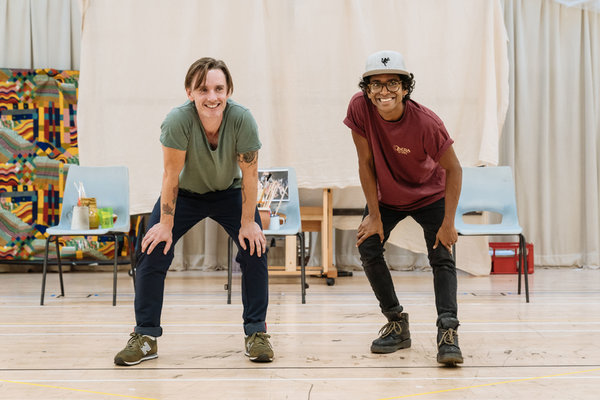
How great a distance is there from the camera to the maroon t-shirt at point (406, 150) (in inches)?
84.5

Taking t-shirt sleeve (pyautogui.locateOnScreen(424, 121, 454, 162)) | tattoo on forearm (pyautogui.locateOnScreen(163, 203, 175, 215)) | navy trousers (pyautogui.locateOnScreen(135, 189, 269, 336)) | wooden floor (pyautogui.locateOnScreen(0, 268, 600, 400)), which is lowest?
wooden floor (pyautogui.locateOnScreen(0, 268, 600, 400))

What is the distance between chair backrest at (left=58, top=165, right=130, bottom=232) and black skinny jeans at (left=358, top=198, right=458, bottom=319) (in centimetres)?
186

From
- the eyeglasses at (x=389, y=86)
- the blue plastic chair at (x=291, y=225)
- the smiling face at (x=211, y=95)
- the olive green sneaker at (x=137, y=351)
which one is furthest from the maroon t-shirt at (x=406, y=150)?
the blue plastic chair at (x=291, y=225)

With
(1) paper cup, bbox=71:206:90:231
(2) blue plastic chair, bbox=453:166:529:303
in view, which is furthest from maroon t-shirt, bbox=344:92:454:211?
(1) paper cup, bbox=71:206:90:231

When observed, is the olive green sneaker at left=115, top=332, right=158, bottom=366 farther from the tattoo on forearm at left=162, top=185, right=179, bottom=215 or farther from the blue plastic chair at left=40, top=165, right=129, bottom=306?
the blue plastic chair at left=40, top=165, right=129, bottom=306

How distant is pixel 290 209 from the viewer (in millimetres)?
3795

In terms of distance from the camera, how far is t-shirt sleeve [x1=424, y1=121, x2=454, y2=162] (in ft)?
6.99

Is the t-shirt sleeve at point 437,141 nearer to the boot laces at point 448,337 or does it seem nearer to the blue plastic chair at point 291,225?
the boot laces at point 448,337

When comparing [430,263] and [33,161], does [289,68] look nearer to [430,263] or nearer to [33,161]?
[33,161]

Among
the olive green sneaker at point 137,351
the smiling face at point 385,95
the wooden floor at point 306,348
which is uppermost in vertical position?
the smiling face at point 385,95

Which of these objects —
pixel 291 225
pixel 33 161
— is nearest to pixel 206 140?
pixel 291 225

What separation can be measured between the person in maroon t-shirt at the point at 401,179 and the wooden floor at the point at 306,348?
153 mm

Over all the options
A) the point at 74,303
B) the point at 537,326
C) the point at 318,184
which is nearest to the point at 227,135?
the point at 537,326

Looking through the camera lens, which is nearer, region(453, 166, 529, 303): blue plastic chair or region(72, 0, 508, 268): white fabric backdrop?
region(453, 166, 529, 303): blue plastic chair
